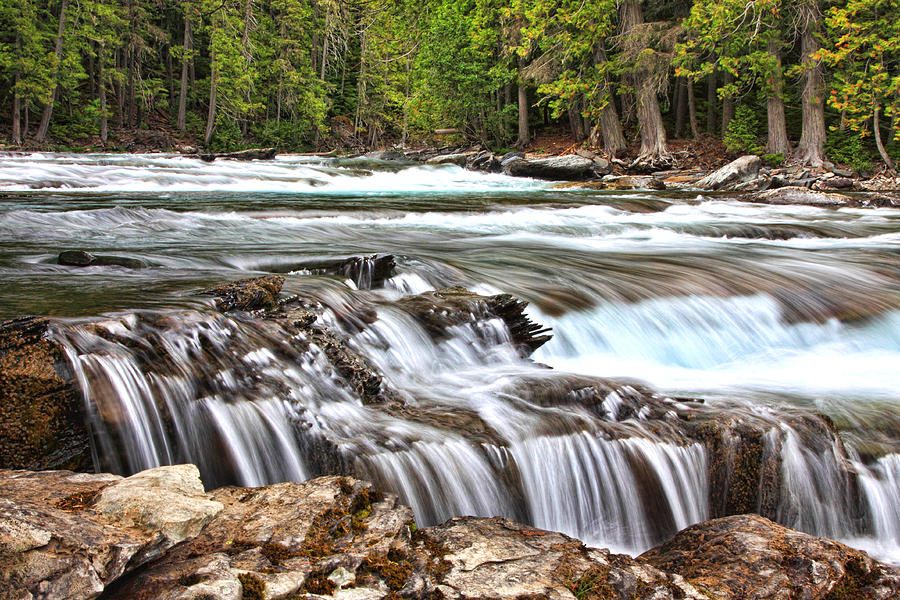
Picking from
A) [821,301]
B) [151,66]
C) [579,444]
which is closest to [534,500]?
[579,444]

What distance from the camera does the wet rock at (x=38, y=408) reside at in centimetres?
273

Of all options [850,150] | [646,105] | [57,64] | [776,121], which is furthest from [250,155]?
[850,150]

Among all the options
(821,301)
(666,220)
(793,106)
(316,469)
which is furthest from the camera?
(793,106)

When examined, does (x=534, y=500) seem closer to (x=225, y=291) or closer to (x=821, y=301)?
(x=225, y=291)

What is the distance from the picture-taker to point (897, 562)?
3.43m

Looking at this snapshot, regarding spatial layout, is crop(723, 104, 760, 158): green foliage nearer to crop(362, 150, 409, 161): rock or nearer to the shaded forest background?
the shaded forest background

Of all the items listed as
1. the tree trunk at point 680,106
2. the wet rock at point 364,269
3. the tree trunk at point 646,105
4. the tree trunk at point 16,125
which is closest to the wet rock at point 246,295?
the wet rock at point 364,269

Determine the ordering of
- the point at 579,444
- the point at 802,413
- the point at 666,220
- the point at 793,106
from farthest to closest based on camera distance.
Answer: the point at 793,106 → the point at 666,220 → the point at 802,413 → the point at 579,444

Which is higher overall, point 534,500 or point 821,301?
point 821,301

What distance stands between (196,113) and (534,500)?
142 ft

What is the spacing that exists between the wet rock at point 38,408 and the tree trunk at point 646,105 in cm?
2162

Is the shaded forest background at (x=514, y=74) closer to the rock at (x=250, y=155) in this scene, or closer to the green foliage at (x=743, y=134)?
the green foliage at (x=743, y=134)

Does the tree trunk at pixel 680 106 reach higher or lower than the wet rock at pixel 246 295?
higher

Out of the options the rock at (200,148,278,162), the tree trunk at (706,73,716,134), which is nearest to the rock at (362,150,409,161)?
the rock at (200,148,278,162)
